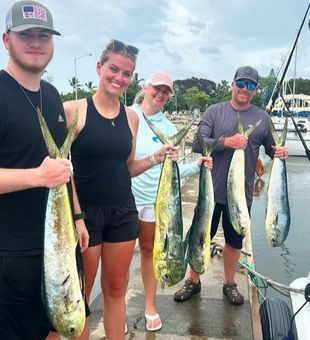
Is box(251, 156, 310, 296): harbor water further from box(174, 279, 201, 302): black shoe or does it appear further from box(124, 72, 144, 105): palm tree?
box(124, 72, 144, 105): palm tree

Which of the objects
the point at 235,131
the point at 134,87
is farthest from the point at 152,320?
the point at 134,87

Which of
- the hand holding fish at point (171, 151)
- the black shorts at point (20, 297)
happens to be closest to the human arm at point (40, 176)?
the black shorts at point (20, 297)

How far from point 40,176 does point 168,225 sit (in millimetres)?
1022

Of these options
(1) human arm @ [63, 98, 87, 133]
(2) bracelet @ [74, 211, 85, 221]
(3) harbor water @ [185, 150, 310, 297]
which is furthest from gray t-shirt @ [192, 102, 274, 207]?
(3) harbor water @ [185, 150, 310, 297]

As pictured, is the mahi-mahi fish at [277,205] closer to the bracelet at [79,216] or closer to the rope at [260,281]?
the rope at [260,281]

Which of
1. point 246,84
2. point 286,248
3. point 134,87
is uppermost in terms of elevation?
point 134,87

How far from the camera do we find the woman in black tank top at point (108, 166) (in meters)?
2.28

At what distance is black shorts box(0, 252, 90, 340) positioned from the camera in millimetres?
1848

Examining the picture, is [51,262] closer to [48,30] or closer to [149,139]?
[48,30]

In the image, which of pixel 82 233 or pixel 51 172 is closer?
pixel 51 172

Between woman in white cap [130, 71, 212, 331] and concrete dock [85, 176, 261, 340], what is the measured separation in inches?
4.9

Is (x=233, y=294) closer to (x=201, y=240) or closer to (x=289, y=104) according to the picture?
(x=201, y=240)

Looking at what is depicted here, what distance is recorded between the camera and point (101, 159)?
2303 mm

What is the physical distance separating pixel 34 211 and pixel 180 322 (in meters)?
1.73
